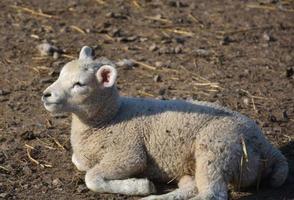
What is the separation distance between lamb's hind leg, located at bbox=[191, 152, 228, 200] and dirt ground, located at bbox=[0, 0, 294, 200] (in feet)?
1.11

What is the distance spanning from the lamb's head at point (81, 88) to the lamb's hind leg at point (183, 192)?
0.92 metres

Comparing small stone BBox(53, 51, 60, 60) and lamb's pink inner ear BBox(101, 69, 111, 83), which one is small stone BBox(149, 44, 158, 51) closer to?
small stone BBox(53, 51, 60, 60)

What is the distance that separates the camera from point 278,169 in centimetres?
629

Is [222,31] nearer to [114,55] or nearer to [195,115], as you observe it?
[114,55]

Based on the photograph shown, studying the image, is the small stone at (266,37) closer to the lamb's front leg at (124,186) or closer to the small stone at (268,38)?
the small stone at (268,38)

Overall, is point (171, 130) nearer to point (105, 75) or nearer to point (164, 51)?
point (105, 75)

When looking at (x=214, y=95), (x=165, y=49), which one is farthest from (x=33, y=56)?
(x=214, y=95)

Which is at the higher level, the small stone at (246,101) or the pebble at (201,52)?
the pebble at (201,52)

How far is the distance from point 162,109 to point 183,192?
2.53 ft

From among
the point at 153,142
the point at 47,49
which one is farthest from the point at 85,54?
the point at 47,49

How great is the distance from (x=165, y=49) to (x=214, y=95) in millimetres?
1517

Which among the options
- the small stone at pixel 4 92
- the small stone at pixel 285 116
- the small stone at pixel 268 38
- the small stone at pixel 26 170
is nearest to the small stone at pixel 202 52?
the small stone at pixel 268 38

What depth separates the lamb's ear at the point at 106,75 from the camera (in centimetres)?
616

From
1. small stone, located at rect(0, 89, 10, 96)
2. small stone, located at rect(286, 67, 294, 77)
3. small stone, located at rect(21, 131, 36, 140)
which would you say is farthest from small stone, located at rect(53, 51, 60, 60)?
→ small stone, located at rect(286, 67, 294, 77)
